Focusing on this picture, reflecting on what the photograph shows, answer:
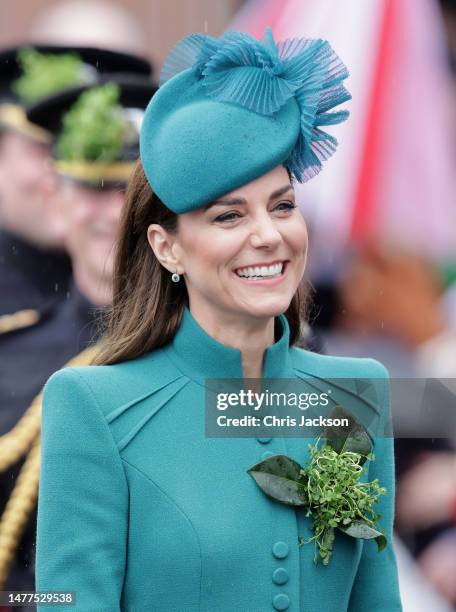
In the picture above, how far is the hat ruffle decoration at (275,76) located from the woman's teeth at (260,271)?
17 centimetres

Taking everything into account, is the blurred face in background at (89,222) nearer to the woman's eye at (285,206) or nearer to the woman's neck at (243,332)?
the woman's neck at (243,332)

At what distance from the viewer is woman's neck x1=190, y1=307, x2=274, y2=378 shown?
220 cm

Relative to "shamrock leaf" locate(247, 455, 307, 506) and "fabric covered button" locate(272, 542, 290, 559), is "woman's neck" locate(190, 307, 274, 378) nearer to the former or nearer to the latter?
"shamrock leaf" locate(247, 455, 307, 506)

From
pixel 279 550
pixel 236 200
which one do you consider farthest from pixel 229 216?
pixel 279 550

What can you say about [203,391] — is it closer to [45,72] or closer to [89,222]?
[89,222]

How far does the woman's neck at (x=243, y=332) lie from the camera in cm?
220

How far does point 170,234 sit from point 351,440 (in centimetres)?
46

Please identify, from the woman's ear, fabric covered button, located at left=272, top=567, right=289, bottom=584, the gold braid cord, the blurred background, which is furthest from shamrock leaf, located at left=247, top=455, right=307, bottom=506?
the blurred background

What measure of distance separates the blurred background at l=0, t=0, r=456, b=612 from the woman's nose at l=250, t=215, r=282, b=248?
5.99 ft

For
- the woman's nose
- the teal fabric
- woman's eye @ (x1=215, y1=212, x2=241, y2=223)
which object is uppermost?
the teal fabric

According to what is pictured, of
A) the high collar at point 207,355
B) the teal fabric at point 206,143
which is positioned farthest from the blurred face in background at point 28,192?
the teal fabric at point 206,143

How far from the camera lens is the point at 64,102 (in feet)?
13.2

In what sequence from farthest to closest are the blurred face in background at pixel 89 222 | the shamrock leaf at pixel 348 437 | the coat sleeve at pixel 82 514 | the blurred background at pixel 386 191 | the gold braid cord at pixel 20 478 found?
the blurred face in background at pixel 89 222
the blurred background at pixel 386 191
the gold braid cord at pixel 20 478
the shamrock leaf at pixel 348 437
the coat sleeve at pixel 82 514

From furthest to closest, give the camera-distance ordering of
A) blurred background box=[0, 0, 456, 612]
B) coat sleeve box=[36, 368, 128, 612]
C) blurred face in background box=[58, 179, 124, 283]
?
blurred face in background box=[58, 179, 124, 283], blurred background box=[0, 0, 456, 612], coat sleeve box=[36, 368, 128, 612]
